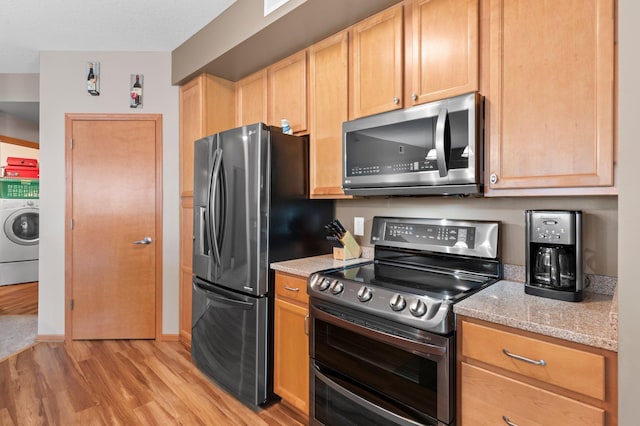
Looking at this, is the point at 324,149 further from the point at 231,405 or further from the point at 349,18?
the point at 231,405

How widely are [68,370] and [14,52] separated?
285 centimetres

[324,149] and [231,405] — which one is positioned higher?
[324,149]

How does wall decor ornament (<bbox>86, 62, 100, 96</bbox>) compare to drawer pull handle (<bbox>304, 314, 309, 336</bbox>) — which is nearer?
drawer pull handle (<bbox>304, 314, 309, 336</bbox>)

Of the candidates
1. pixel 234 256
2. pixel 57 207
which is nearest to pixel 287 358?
pixel 234 256

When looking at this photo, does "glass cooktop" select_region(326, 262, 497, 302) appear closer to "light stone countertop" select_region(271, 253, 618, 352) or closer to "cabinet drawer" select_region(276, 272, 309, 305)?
"light stone countertop" select_region(271, 253, 618, 352)

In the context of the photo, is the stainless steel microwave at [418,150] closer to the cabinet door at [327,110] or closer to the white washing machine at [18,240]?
the cabinet door at [327,110]

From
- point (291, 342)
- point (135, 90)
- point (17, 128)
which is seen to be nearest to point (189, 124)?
point (135, 90)

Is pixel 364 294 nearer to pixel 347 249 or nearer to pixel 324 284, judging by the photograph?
pixel 324 284

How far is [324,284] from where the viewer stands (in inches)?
70.2

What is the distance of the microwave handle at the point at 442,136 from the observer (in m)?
1.60

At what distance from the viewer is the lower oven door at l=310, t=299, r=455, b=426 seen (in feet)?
4.47

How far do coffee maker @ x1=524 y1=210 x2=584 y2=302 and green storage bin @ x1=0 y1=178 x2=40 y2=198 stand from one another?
6860mm

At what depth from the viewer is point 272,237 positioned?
2.16m

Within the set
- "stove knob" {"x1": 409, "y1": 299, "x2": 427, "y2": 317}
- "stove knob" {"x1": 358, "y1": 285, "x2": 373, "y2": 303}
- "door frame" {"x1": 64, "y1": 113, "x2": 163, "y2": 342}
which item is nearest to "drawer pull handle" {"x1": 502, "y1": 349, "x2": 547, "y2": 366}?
"stove knob" {"x1": 409, "y1": 299, "x2": 427, "y2": 317}
